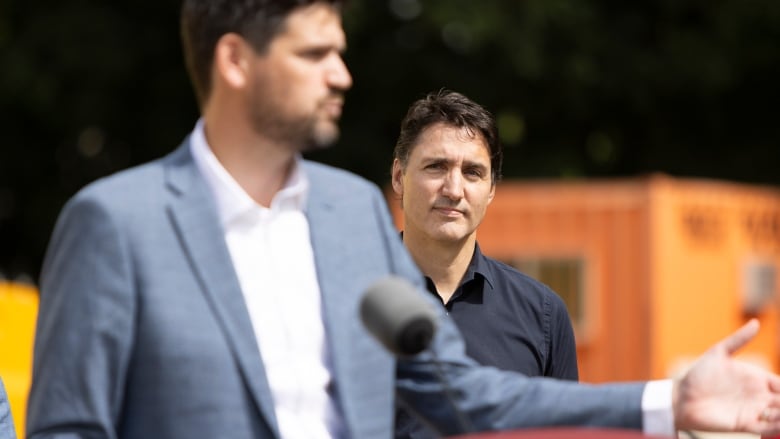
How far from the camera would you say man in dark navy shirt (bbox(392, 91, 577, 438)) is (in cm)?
441

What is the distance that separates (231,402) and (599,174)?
19.2 metres

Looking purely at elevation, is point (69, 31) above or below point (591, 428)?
above

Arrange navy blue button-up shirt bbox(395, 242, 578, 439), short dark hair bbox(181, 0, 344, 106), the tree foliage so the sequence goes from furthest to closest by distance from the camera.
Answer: the tree foliage, navy blue button-up shirt bbox(395, 242, 578, 439), short dark hair bbox(181, 0, 344, 106)

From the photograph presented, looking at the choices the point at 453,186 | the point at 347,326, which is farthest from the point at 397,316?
the point at 453,186

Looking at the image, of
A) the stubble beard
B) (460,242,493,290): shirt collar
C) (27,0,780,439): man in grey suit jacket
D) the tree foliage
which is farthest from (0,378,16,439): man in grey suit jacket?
the tree foliage

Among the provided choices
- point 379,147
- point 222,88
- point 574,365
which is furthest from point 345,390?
point 379,147

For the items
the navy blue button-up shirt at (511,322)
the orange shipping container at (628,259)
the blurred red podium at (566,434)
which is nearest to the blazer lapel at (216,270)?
the blurred red podium at (566,434)

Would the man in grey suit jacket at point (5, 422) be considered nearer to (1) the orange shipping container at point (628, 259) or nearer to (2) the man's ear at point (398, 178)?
(2) the man's ear at point (398, 178)

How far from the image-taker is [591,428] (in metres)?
2.81

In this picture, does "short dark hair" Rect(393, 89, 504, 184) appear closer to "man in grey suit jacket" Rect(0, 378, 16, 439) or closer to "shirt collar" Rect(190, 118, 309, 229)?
"man in grey suit jacket" Rect(0, 378, 16, 439)

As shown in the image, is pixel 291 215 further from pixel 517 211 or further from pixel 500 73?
pixel 500 73

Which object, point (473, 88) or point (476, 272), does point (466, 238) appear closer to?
point (476, 272)

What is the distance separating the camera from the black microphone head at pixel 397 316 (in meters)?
2.61

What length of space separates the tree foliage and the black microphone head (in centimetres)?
1654
